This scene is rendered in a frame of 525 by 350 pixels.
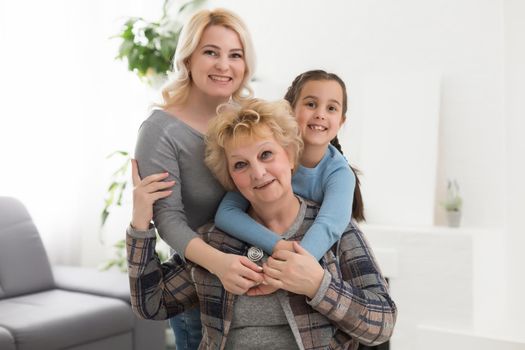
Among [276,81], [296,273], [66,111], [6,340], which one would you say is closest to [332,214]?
[296,273]

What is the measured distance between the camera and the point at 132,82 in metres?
4.93

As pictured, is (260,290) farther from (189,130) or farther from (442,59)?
(442,59)

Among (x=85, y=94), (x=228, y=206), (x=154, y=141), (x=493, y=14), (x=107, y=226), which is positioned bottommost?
(x=107, y=226)

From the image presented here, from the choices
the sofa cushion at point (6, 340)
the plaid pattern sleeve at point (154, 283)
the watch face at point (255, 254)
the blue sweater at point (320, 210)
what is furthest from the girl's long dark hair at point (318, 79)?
the sofa cushion at point (6, 340)

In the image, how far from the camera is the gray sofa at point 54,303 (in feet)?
10.1

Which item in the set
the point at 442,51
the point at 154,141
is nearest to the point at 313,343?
the point at 154,141

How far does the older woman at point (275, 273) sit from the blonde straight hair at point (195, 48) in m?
0.21

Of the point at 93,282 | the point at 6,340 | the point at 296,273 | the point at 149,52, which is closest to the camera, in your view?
the point at 296,273

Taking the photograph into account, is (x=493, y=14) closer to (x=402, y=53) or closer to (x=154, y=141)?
(x=402, y=53)

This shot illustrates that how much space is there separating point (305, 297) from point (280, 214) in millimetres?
205

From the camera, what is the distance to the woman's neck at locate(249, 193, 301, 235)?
1541 millimetres

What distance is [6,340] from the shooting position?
2.89 m

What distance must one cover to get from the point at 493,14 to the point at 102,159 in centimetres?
284

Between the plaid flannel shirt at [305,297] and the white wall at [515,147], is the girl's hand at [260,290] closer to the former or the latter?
the plaid flannel shirt at [305,297]
